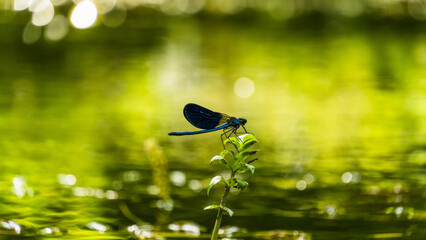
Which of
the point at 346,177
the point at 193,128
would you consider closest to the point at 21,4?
the point at 193,128

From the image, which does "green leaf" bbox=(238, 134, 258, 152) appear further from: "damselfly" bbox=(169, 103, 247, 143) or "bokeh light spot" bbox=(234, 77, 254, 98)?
"bokeh light spot" bbox=(234, 77, 254, 98)

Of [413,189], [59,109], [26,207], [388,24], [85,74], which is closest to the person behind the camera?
[26,207]

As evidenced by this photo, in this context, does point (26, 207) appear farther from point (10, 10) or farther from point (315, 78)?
point (10, 10)

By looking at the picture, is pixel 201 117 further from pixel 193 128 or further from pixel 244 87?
pixel 244 87

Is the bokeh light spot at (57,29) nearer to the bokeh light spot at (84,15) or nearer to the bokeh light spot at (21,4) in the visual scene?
the bokeh light spot at (84,15)

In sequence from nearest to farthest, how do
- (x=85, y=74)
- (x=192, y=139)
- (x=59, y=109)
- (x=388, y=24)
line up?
1. (x=192, y=139)
2. (x=59, y=109)
3. (x=85, y=74)
4. (x=388, y=24)

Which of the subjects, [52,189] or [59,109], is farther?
[59,109]

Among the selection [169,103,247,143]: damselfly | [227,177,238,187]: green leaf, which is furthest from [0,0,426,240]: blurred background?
[227,177,238,187]: green leaf

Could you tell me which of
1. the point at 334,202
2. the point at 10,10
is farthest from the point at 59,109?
the point at 10,10
